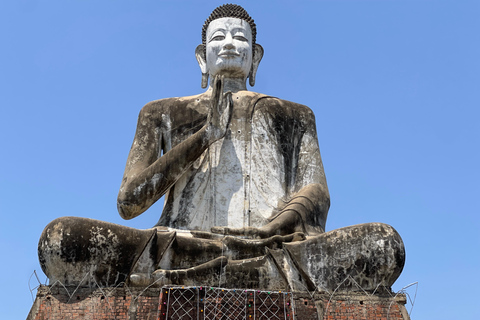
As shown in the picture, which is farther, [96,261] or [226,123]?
[226,123]

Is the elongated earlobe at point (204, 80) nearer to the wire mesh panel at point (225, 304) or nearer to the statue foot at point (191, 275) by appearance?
the statue foot at point (191, 275)

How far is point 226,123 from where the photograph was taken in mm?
10938

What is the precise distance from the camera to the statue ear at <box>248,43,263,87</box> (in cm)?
1280

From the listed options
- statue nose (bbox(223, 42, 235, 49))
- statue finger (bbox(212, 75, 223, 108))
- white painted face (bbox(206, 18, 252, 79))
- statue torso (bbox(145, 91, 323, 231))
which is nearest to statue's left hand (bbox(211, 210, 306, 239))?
statue torso (bbox(145, 91, 323, 231))

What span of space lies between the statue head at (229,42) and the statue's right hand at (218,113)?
1.34 meters

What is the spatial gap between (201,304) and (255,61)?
15.6ft

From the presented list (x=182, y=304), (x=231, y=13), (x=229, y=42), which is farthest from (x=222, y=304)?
(x=231, y=13)

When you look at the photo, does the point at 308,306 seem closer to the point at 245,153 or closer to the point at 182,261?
the point at 182,261

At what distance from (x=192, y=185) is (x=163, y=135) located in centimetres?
93

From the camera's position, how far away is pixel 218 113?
35.9 feet

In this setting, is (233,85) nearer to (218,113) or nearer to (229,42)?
(229,42)

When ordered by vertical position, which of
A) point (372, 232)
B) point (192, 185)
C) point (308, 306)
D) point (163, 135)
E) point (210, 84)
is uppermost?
point (210, 84)

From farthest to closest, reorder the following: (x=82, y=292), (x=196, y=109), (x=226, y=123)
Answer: (x=196, y=109)
(x=226, y=123)
(x=82, y=292)

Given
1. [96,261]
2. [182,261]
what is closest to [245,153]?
[182,261]
